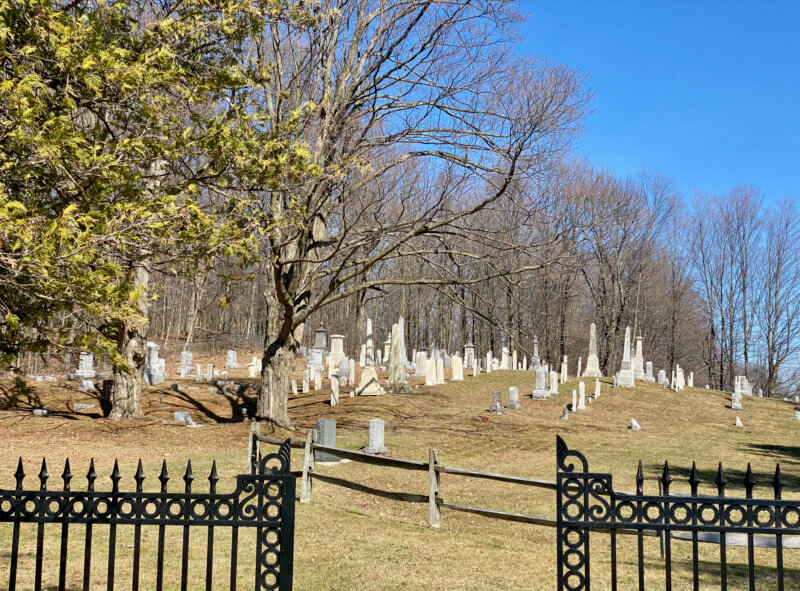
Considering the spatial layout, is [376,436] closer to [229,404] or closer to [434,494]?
[434,494]

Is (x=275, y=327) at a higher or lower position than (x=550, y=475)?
higher

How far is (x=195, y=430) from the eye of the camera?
16.9 m

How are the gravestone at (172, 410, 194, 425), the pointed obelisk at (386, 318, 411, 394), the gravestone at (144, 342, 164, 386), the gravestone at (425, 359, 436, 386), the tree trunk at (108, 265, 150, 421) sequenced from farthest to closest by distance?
the gravestone at (425, 359, 436, 386), the gravestone at (144, 342, 164, 386), the pointed obelisk at (386, 318, 411, 394), the gravestone at (172, 410, 194, 425), the tree trunk at (108, 265, 150, 421)

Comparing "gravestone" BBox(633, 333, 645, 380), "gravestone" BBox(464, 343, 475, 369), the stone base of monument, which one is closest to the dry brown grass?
the stone base of monument

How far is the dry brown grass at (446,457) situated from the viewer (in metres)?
8.10

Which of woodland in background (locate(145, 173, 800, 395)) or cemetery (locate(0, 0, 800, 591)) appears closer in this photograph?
cemetery (locate(0, 0, 800, 591))

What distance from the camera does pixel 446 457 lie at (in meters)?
15.7

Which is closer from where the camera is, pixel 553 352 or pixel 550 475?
pixel 550 475

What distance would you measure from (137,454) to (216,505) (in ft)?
37.0

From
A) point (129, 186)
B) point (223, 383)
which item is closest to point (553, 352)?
point (223, 383)

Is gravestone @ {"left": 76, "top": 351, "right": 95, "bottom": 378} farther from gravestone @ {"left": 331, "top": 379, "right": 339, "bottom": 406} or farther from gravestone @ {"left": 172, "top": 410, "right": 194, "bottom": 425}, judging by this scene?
gravestone @ {"left": 331, "top": 379, "right": 339, "bottom": 406}

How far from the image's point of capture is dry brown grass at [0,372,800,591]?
8102 mm

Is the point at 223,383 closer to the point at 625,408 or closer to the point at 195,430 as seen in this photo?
the point at 195,430

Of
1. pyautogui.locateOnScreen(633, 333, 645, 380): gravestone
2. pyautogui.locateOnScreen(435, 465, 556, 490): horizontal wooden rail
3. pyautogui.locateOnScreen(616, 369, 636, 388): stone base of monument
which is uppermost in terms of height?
pyautogui.locateOnScreen(633, 333, 645, 380): gravestone
